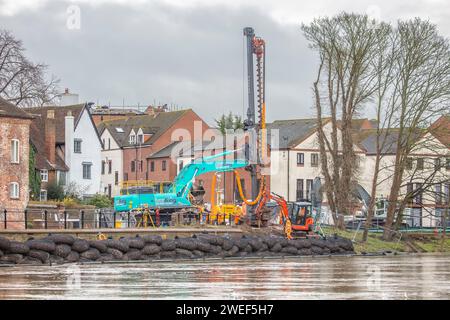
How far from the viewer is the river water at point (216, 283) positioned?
23281 mm

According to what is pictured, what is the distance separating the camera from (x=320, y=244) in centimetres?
5478

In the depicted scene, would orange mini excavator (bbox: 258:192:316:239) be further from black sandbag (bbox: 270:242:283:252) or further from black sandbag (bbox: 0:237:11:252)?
black sandbag (bbox: 0:237:11:252)

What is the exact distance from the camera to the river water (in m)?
23.3

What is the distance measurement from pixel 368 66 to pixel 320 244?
68.9 feet

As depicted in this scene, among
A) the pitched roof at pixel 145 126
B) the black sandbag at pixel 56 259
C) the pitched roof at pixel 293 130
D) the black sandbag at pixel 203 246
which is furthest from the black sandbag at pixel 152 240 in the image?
the pitched roof at pixel 145 126

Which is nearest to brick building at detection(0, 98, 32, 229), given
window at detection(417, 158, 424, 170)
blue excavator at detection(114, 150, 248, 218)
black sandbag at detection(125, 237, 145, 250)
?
blue excavator at detection(114, 150, 248, 218)

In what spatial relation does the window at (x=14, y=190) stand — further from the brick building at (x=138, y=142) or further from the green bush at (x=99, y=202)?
the brick building at (x=138, y=142)

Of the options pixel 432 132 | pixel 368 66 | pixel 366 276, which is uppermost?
pixel 368 66

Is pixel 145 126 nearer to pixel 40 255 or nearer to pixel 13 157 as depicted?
pixel 13 157

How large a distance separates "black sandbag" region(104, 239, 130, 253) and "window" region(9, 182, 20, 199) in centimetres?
2891

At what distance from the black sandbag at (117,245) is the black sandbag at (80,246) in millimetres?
1242

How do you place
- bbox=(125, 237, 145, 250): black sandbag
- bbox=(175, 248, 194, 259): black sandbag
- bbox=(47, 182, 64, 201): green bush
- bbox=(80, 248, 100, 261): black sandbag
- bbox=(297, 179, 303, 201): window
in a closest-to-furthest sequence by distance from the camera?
bbox=(80, 248, 100, 261): black sandbag → bbox=(125, 237, 145, 250): black sandbag → bbox=(175, 248, 194, 259): black sandbag → bbox=(47, 182, 64, 201): green bush → bbox=(297, 179, 303, 201): window
